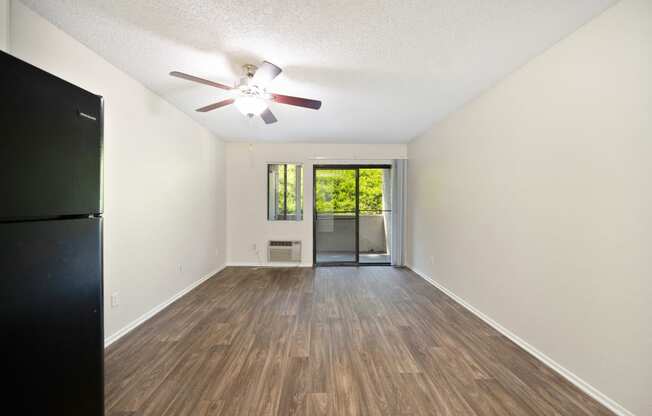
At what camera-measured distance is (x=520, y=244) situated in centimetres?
230

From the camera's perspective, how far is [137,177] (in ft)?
8.64

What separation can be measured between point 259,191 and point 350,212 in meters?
1.87

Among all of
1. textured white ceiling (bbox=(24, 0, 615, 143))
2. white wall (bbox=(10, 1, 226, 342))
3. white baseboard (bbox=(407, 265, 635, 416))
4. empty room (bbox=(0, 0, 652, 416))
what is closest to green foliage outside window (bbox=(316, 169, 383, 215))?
empty room (bbox=(0, 0, 652, 416))

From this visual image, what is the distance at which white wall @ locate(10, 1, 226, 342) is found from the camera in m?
1.87

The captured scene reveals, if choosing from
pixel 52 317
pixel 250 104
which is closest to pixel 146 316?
pixel 52 317

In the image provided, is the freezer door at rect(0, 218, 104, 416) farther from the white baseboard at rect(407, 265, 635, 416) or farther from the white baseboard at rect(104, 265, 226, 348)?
the white baseboard at rect(407, 265, 635, 416)

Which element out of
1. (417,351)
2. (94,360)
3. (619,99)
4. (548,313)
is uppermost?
(619,99)

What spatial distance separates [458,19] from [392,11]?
1.47ft

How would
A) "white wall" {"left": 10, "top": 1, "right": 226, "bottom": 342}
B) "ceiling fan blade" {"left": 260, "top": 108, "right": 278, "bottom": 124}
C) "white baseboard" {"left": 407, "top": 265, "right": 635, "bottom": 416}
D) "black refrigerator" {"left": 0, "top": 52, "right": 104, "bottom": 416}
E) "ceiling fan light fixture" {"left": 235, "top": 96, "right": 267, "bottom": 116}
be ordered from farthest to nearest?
"ceiling fan blade" {"left": 260, "top": 108, "right": 278, "bottom": 124}, "ceiling fan light fixture" {"left": 235, "top": 96, "right": 267, "bottom": 116}, "white wall" {"left": 10, "top": 1, "right": 226, "bottom": 342}, "white baseboard" {"left": 407, "top": 265, "right": 635, "bottom": 416}, "black refrigerator" {"left": 0, "top": 52, "right": 104, "bottom": 416}

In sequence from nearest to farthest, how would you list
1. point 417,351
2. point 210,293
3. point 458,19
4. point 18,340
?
1. point 18,340
2. point 458,19
3. point 417,351
4. point 210,293

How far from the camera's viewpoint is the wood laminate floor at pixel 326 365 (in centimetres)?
161

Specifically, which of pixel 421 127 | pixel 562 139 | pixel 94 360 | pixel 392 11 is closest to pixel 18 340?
pixel 94 360

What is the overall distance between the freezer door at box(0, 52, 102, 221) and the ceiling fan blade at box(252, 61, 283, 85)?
1.09 m

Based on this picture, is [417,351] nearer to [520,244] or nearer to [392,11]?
[520,244]
